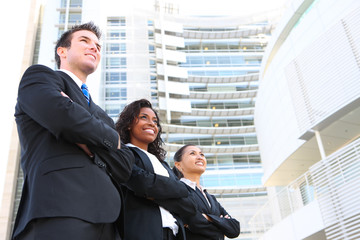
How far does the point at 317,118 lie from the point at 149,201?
34.1 feet

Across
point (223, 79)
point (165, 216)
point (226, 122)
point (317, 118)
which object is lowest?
point (165, 216)

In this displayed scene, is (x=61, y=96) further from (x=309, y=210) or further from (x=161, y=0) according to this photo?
(x=161, y=0)

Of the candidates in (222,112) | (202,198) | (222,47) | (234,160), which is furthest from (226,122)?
(202,198)

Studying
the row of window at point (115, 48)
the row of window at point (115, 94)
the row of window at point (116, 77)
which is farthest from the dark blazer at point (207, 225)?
the row of window at point (115, 48)

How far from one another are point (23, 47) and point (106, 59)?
288 inches

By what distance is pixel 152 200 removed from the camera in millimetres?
2627

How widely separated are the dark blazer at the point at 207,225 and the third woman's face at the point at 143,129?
2.12 feet

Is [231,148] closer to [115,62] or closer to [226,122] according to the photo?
[226,122]

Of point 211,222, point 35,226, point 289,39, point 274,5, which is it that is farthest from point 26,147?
point 274,5

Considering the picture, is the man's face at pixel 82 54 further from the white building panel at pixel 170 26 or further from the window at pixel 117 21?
the white building panel at pixel 170 26

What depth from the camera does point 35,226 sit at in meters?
1.66

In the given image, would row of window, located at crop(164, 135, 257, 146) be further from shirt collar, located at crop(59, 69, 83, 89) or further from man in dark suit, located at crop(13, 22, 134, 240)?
man in dark suit, located at crop(13, 22, 134, 240)

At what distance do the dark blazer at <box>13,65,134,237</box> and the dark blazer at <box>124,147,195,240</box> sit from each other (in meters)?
0.57

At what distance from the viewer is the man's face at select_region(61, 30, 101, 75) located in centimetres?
229
